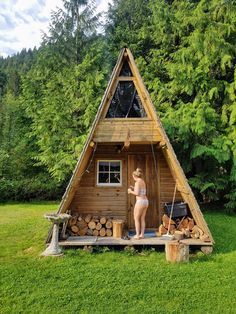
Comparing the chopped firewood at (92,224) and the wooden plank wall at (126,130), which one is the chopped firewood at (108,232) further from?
the wooden plank wall at (126,130)

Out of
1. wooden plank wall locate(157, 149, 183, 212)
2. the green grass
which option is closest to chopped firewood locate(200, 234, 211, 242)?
the green grass

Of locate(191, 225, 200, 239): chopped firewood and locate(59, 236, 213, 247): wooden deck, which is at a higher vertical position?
locate(191, 225, 200, 239): chopped firewood

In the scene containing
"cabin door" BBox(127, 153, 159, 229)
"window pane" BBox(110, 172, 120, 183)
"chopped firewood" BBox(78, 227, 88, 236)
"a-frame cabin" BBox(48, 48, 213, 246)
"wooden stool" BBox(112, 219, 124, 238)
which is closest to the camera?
"wooden stool" BBox(112, 219, 124, 238)

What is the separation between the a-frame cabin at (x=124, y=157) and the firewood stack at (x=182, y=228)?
0.60 m

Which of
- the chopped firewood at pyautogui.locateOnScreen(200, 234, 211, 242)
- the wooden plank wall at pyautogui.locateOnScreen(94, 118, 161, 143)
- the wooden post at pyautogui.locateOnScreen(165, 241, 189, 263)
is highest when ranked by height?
the wooden plank wall at pyautogui.locateOnScreen(94, 118, 161, 143)

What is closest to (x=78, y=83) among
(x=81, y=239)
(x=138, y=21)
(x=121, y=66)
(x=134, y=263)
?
(x=138, y=21)

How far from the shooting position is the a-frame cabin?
307 inches

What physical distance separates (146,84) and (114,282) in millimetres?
11425

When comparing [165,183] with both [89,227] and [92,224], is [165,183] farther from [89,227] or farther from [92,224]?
[89,227]

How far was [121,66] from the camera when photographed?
819cm

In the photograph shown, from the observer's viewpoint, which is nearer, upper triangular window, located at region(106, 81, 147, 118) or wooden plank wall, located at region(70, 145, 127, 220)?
upper triangular window, located at region(106, 81, 147, 118)

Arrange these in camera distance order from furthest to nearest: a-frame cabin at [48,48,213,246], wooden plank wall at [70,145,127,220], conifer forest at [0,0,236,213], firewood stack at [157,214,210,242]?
conifer forest at [0,0,236,213] → wooden plank wall at [70,145,127,220] → a-frame cabin at [48,48,213,246] → firewood stack at [157,214,210,242]

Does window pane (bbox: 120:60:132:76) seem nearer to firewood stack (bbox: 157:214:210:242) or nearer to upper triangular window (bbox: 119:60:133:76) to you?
upper triangular window (bbox: 119:60:133:76)

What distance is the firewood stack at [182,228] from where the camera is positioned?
291 inches
